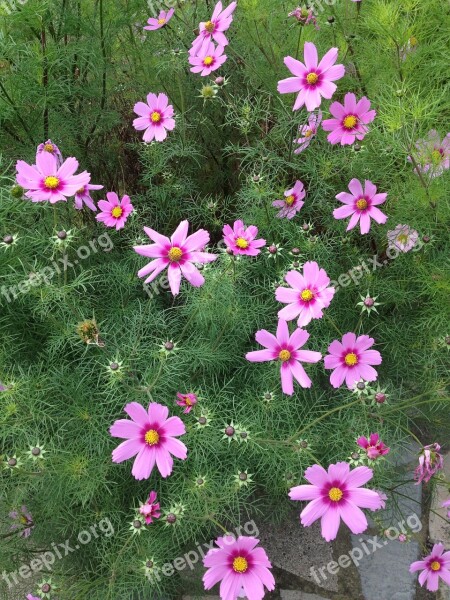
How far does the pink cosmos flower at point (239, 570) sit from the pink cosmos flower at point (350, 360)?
1.47ft

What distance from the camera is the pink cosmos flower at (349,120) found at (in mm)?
1517

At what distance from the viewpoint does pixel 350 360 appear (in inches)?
54.6

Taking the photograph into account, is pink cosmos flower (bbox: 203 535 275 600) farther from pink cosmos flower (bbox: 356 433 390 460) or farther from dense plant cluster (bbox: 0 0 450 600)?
pink cosmos flower (bbox: 356 433 390 460)

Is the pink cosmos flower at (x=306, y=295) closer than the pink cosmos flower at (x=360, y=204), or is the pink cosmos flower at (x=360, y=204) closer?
the pink cosmos flower at (x=306, y=295)

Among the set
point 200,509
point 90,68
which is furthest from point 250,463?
point 90,68

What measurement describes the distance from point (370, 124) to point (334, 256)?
0.42 metres

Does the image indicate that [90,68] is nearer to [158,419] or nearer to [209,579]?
[158,419]

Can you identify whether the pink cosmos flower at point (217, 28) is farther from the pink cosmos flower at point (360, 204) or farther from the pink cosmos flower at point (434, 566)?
the pink cosmos flower at point (434, 566)

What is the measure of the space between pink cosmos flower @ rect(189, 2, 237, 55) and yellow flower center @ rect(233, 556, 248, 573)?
Result: 53.2 inches

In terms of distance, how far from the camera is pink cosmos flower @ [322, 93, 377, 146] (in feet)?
4.98

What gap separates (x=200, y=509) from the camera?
135cm

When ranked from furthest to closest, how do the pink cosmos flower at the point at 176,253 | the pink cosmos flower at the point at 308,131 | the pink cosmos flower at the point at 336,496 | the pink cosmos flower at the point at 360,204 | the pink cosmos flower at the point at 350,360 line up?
the pink cosmos flower at the point at 308,131 < the pink cosmos flower at the point at 360,204 < the pink cosmos flower at the point at 350,360 < the pink cosmos flower at the point at 176,253 < the pink cosmos flower at the point at 336,496

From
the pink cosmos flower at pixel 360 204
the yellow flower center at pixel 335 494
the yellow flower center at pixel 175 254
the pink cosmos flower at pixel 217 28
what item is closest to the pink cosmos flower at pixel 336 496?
the yellow flower center at pixel 335 494

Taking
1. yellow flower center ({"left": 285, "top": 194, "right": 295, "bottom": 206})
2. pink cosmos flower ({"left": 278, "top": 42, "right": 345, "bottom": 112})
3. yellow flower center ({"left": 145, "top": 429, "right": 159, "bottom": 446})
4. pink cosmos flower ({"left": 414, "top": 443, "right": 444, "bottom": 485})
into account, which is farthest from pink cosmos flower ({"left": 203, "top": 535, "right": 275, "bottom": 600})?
pink cosmos flower ({"left": 278, "top": 42, "right": 345, "bottom": 112})
